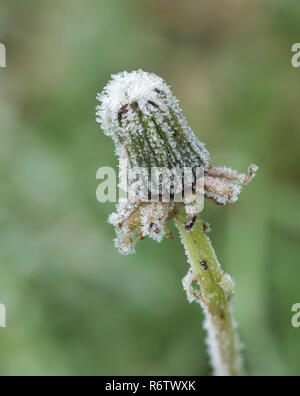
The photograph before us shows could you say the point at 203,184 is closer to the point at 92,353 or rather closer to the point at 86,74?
the point at 92,353

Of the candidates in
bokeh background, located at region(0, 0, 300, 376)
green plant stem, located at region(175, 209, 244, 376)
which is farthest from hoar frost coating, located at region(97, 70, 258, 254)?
bokeh background, located at region(0, 0, 300, 376)

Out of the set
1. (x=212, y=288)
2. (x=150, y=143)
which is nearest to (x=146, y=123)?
(x=150, y=143)

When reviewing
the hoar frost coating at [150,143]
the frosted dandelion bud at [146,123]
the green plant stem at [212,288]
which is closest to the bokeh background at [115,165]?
the green plant stem at [212,288]

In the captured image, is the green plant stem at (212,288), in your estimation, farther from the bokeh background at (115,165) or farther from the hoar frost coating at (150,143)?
the bokeh background at (115,165)

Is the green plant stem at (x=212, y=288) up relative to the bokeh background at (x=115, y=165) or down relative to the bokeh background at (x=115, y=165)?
down

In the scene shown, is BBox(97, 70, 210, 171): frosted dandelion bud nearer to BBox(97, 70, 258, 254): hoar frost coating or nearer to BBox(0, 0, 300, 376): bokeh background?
BBox(97, 70, 258, 254): hoar frost coating

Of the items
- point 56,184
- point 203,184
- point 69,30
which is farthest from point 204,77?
point 203,184
